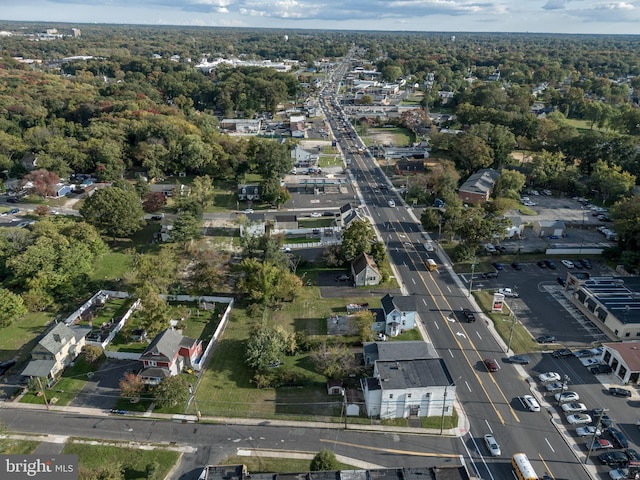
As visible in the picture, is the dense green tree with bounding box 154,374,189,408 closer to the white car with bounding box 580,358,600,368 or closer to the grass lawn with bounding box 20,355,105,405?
the grass lawn with bounding box 20,355,105,405

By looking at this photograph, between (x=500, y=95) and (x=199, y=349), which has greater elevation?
(x=500, y=95)

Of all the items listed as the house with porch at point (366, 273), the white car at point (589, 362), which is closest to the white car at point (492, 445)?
the white car at point (589, 362)

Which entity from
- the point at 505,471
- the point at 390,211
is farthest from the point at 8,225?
the point at 505,471

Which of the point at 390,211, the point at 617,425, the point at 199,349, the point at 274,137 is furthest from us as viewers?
the point at 274,137

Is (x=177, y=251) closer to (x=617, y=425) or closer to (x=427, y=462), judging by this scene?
(x=427, y=462)

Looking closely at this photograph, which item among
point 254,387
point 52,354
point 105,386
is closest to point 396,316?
point 254,387

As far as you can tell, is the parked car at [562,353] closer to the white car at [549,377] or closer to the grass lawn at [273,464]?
the white car at [549,377]
